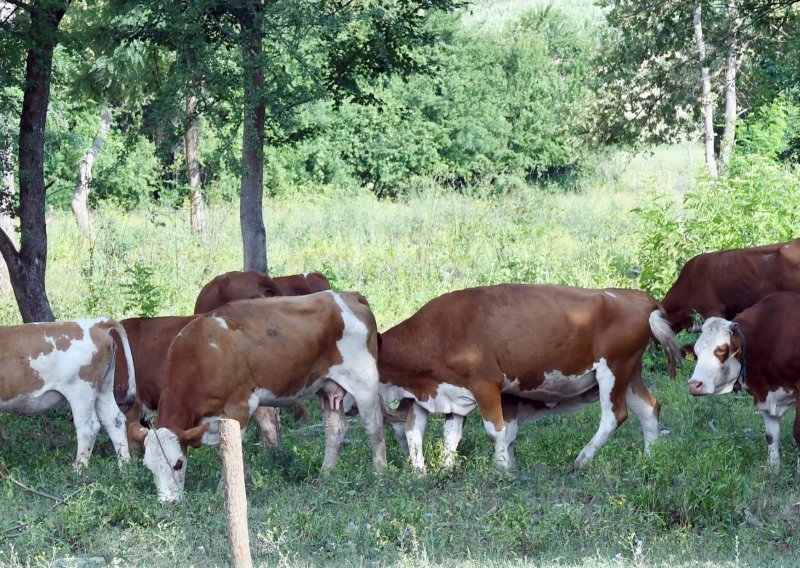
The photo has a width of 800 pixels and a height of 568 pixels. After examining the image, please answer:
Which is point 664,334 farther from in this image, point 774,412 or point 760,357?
point 774,412

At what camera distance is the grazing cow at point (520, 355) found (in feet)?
31.6

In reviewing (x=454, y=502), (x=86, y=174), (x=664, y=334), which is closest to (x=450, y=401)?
(x=454, y=502)

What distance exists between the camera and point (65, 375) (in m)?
9.92

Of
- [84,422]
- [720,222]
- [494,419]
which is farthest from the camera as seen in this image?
[720,222]

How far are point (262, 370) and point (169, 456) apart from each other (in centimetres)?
110

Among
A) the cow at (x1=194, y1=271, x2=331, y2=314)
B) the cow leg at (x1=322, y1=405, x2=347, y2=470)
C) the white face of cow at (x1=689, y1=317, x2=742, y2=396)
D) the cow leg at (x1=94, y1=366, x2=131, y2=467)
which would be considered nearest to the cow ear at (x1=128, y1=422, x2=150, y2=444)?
the cow leg at (x1=94, y1=366, x2=131, y2=467)

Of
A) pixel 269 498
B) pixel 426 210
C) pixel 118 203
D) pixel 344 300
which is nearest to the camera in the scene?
pixel 269 498

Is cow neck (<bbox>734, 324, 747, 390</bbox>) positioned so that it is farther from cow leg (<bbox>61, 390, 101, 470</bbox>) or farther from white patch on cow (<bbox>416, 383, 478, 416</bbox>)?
cow leg (<bbox>61, 390, 101, 470</bbox>)

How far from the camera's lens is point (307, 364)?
9.42 metres

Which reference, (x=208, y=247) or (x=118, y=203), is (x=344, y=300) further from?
(x=118, y=203)

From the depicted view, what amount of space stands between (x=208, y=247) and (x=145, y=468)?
11.7 meters

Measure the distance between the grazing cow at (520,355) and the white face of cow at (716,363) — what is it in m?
0.26

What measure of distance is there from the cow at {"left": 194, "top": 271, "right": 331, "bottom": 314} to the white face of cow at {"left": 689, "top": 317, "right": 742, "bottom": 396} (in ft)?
16.3

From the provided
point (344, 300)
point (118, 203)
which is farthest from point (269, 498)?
point (118, 203)
